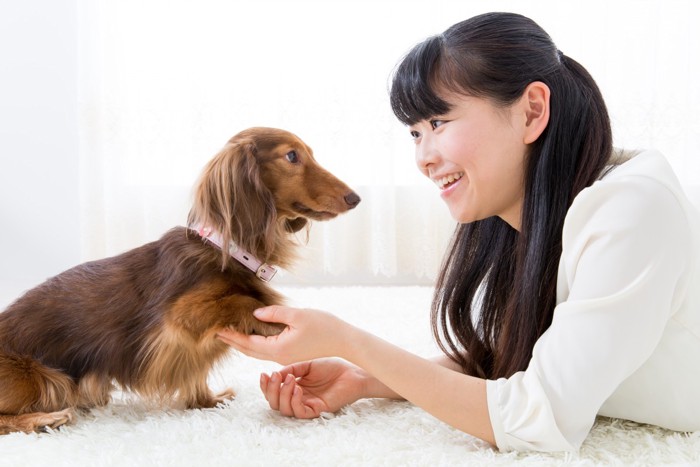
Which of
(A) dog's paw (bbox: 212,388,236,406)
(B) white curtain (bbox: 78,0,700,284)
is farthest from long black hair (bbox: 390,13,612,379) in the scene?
(B) white curtain (bbox: 78,0,700,284)

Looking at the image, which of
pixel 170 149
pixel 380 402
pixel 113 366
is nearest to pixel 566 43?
pixel 170 149

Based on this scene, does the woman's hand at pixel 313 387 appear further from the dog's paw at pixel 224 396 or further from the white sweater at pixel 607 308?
the white sweater at pixel 607 308

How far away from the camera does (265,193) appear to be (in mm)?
1767

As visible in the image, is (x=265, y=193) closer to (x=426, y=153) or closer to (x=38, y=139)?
(x=426, y=153)

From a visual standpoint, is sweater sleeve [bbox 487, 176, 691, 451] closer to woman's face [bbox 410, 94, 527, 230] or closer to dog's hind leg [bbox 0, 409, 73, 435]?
woman's face [bbox 410, 94, 527, 230]

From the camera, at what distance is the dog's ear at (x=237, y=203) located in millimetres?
1712

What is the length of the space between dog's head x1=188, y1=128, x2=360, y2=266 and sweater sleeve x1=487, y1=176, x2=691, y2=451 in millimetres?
732

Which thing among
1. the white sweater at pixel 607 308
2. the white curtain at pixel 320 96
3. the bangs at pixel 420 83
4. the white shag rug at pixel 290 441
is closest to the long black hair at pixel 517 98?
the bangs at pixel 420 83

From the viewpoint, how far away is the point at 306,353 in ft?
4.71

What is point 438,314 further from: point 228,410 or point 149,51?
point 149,51

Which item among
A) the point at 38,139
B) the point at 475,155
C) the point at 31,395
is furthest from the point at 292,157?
the point at 38,139

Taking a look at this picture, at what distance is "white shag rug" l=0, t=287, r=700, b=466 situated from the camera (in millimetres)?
A: 1291

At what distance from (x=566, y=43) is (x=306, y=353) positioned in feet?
9.70

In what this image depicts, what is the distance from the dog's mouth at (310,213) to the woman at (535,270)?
38cm
